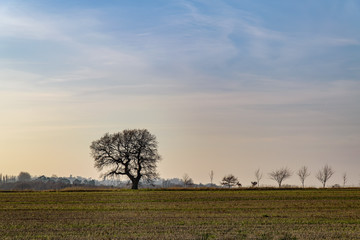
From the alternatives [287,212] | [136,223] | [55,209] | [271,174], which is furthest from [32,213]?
[271,174]

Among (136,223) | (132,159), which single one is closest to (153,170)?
(132,159)

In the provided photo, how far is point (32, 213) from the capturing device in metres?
35.4

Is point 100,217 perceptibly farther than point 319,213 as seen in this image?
No

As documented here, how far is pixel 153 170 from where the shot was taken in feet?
298

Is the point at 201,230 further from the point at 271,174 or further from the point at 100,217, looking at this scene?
the point at 271,174

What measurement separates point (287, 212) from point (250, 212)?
2.60m

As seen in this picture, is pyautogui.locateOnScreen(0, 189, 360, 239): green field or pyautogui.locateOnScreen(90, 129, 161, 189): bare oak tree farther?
pyautogui.locateOnScreen(90, 129, 161, 189): bare oak tree

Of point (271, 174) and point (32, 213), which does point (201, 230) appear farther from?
point (271, 174)

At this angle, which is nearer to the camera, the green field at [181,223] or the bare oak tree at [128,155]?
the green field at [181,223]

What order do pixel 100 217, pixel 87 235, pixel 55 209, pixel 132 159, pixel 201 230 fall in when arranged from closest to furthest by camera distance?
pixel 87 235 < pixel 201 230 < pixel 100 217 < pixel 55 209 < pixel 132 159

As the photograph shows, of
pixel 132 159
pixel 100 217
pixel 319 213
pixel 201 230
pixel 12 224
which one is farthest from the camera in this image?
pixel 132 159

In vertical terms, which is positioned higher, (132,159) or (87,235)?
(132,159)

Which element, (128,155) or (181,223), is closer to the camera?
(181,223)

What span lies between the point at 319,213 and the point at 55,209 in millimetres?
19369
